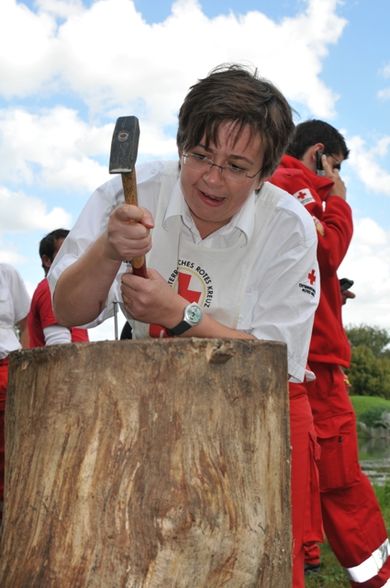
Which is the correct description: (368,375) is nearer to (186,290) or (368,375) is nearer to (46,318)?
(46,318)

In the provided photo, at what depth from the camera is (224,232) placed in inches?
99.1

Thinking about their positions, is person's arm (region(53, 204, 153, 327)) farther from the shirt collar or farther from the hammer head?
the shirt collar

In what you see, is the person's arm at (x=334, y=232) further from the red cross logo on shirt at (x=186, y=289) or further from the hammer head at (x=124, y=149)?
the hammer head at (x=124, y=149)

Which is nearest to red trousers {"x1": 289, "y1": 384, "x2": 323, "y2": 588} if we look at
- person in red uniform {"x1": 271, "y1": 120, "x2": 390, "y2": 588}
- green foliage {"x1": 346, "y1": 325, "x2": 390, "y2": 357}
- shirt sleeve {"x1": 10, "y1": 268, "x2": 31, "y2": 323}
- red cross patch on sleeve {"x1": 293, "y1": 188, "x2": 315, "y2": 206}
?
person in red uniform {"x1": 271, "y1": 120, "x2": 390, "y2": 588}

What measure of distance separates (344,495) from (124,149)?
2379mm

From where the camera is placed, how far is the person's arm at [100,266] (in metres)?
2.05

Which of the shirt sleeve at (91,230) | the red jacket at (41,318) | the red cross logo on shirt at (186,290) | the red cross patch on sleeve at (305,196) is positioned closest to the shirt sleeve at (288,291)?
the red cross logo on shirt at (186,290)

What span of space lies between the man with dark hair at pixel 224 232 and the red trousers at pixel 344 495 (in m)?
1.13

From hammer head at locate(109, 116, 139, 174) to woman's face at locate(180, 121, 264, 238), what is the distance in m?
0.38

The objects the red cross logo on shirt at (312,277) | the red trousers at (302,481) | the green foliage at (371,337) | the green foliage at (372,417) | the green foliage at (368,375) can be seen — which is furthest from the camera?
the green foliage at (371,337)

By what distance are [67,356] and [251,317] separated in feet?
2.56

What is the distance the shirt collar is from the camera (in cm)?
249

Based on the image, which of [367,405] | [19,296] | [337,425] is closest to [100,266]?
[337,425]

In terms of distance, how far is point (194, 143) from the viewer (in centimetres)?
236
